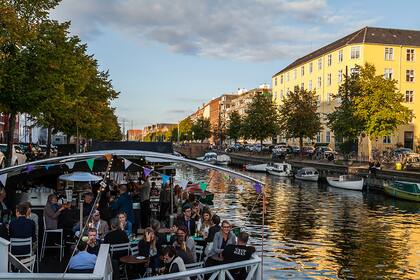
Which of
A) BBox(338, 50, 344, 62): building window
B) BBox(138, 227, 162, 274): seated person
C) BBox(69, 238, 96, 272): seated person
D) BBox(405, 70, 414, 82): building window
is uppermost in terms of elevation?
BBox(338, 50, 344, 62): building window

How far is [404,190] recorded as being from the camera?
42.8 m

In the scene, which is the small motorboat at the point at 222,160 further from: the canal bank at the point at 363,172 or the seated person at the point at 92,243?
the seated person at the point at 92,243

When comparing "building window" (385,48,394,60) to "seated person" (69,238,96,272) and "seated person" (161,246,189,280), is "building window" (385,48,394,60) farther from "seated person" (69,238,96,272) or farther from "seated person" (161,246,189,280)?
"seated person" (69,238,96,272)

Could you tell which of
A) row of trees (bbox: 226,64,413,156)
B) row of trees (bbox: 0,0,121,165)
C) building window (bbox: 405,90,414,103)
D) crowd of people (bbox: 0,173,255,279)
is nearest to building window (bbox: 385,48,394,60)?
building window (bbox: 405,90,414,103)

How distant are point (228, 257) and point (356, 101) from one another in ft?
172

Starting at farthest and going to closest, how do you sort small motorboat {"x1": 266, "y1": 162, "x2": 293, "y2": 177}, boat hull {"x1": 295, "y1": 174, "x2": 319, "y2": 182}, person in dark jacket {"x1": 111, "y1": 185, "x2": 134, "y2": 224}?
1. small motorboat {"x1": 266, "y1": 162, "x2": 293, "y2": 177}
2. boat hull {"x1": 295, "y1": 174, "x2": 319, "y2": 182}
3. person in dark jacket {"x1": 111, "y1": 185, "x2": 134, "y2": 224}

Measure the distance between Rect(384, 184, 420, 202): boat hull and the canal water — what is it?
542 mm

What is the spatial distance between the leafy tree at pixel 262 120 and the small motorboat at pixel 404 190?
1911 inches

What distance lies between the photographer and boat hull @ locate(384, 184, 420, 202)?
41700mm

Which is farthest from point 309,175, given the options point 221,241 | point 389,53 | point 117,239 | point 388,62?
point 117,239

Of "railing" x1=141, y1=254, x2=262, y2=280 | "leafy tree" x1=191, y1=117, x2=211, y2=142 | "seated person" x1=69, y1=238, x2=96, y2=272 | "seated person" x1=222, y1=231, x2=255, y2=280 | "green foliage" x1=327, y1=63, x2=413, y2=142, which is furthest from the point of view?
"leafy tree" x1=191, y1=117, x2=211, y2=142

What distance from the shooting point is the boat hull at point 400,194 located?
1642 inches

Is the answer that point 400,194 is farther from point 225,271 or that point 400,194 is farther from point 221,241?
point 225,271

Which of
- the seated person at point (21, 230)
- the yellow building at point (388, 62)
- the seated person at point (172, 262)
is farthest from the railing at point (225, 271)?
the yellow building at point (388, 62)
